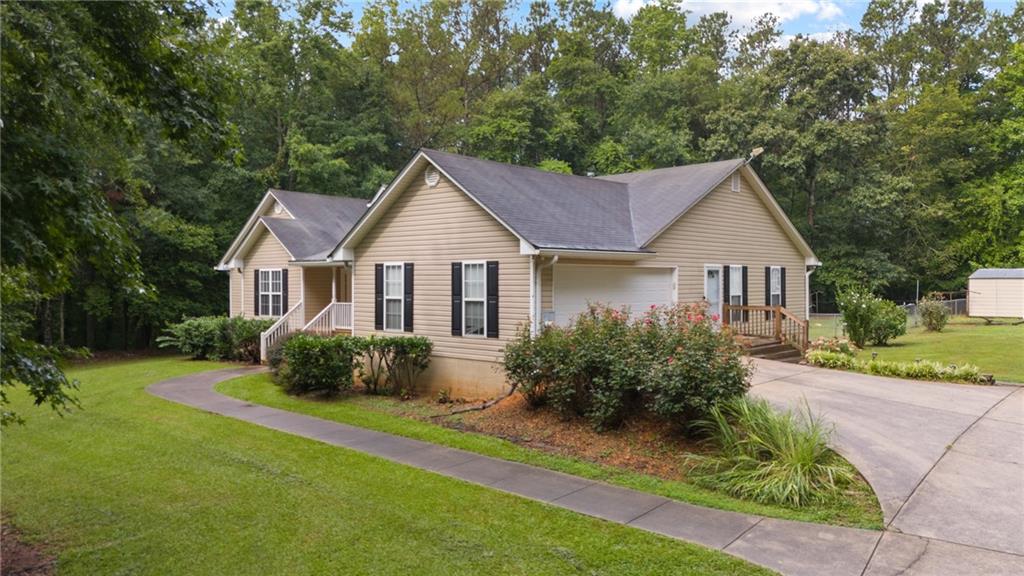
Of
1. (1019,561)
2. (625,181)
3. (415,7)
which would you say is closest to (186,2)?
(1019,561)

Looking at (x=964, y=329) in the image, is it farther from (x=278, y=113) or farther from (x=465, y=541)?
(x=278, y=113)

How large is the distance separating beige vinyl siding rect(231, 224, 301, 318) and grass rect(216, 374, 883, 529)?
22.8 ft

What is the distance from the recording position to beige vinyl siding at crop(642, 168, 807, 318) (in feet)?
49.1

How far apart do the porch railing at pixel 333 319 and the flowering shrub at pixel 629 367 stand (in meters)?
7.70

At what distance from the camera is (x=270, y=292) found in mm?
20547

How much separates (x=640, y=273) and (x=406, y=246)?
547 cm

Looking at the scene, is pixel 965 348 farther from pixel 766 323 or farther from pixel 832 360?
pixel 832 360

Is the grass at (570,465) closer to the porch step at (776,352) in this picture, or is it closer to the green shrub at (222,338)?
the green shrub at (222,338)

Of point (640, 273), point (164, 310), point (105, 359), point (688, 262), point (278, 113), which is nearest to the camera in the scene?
point (640, 273)

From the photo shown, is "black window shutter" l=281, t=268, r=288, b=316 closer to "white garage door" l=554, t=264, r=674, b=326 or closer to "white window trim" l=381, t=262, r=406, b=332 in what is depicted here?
"white window trim" l=381, t=262, r=406, b=332

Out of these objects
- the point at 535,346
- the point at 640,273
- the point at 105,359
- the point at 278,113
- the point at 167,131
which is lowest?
the point at 105,359

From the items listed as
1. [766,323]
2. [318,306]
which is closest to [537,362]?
[766,323]

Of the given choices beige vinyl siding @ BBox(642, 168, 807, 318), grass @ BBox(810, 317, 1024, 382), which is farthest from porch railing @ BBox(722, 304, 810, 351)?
grass @ BBox(810, 317, 1024, 382)

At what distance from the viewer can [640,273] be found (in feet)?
46.2
